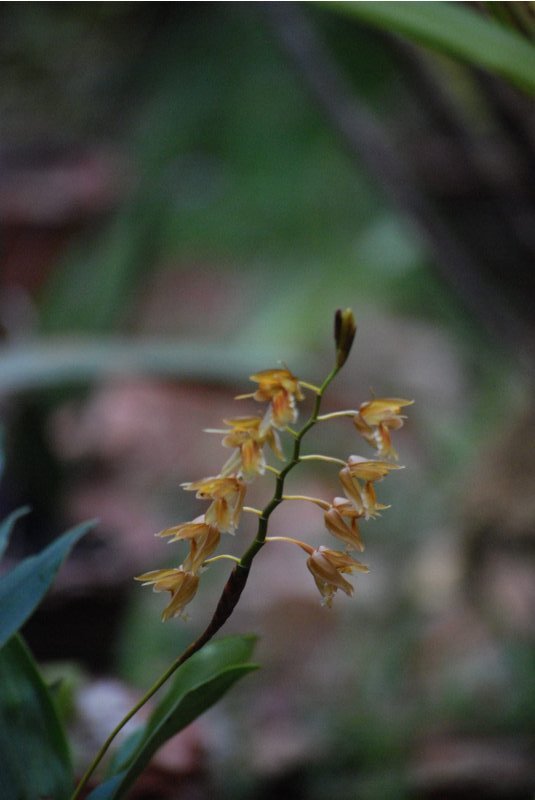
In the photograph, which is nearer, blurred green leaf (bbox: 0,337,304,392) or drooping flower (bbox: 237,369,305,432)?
drooping flower (bbox: 237,369,305,432)

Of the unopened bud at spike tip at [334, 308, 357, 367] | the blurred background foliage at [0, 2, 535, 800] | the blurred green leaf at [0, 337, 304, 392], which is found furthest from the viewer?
the blurred green leaf at [0, 337, 304, 392]

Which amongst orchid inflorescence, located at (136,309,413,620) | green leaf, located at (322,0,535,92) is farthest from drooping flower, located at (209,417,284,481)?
green leaf, located at (322,0,535,92)

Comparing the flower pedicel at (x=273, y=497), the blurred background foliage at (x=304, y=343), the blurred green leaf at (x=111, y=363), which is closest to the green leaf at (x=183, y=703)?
Answer: the flower pedicel at (x=273, y=497)

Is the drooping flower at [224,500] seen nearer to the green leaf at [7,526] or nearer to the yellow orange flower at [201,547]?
the yellow orange flower at [201,547]

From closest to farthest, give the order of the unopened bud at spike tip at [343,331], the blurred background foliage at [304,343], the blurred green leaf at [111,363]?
the unopened bud at spike tip at [343,331]
the blurred background foliage at [304,343]
the blurred green leaf at [111,363]

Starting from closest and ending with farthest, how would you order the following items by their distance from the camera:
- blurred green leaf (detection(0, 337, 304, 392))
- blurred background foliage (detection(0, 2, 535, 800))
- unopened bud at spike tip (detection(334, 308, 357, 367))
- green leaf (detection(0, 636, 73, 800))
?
unopened bud at spike tip (detection(334, 308, 357, 367))
green leaf (detection(0, 636, 73, 800))
blurred background foliage (detection(0, 2, 535, 800))
blurred green leaf (detection(0, 337, 304, 392))

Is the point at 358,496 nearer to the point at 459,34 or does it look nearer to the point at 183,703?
the point at 183,703

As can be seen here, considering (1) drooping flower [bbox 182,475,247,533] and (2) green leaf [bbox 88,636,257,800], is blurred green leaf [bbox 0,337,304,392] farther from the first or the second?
(1) drooping flower [bbox 182,475,247,533]

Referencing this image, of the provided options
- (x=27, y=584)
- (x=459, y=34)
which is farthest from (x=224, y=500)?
(x=459, y=34)
